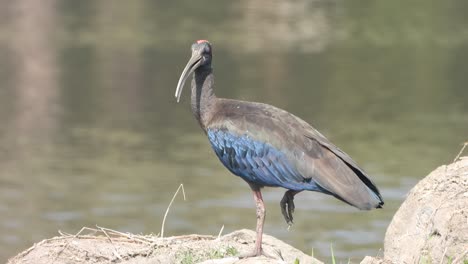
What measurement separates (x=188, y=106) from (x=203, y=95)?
59.8 ft

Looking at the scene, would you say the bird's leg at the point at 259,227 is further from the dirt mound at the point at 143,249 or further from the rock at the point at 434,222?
the rock at the point at 434,222

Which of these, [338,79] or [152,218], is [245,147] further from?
[338,79]

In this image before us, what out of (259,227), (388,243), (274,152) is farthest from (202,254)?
(388,243)

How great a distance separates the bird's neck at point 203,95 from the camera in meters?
8.44

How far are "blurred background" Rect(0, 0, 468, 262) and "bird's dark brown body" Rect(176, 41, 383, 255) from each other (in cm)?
775

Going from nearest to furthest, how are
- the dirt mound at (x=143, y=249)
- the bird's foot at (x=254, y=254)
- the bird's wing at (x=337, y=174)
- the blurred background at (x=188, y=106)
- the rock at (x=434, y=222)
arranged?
the bird's wing at (x=337, y=174), the bird's foot at (x=254, y=254), the rock at (x=434, y=222), the dirt mound at (x=143, y=249), the blurred background at (x=188, y=106)

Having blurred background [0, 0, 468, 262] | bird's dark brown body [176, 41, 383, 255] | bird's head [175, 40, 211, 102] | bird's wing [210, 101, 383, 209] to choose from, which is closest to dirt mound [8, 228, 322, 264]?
bird's dark brown body [176, 41, 383, 255]

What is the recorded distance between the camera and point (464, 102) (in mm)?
26484

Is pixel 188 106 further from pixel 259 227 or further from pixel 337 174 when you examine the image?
pixel 337 174

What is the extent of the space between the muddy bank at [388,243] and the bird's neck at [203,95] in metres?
0.94

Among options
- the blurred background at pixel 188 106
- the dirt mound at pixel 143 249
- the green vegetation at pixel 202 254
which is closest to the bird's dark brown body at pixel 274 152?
the green vegetation at pixel 202 254

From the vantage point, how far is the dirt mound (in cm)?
855

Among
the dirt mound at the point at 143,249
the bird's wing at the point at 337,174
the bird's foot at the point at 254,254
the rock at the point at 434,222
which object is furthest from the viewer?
the dirt mound at the point at 143,249

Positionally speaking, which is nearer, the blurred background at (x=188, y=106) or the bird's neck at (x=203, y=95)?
the bird's neck at (x=203, y=95)
